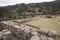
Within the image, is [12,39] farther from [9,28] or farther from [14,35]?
[9,28]

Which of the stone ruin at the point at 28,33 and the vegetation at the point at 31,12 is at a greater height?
the stone ruin at the point at 28,33

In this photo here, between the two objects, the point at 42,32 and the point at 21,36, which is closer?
the point at 42,32

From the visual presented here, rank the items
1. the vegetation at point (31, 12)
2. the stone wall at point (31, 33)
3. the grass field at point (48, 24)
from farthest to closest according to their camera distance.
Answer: the vegetation at point (31, 12) → the grass field at point (48, 24) → the stone wall at point (31, 33)

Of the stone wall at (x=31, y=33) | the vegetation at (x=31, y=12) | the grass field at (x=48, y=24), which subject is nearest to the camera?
the stone wall at (x=31, y=33)

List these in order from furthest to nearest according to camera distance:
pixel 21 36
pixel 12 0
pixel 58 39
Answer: pixel 12 0 → pixel 21 36 → pixel 58 39

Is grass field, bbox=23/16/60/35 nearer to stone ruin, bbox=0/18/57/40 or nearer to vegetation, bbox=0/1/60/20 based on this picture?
stone ruin, bbox=0/18/57/40

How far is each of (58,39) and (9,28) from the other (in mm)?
3713

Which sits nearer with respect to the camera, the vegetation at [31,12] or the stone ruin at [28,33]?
the stone ruin at [28,33]

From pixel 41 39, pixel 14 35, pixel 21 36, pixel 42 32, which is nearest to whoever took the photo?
pixel 41 39

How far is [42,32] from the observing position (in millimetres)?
5082

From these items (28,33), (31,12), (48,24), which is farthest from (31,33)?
(31,12)

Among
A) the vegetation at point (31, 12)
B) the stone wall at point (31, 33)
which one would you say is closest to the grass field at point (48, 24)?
the stone wall at point (31, 33)

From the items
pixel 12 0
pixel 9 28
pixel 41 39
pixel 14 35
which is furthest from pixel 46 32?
pixel 12 0

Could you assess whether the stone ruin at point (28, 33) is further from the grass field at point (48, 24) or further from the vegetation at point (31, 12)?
the vegetation at point (31, 12)
